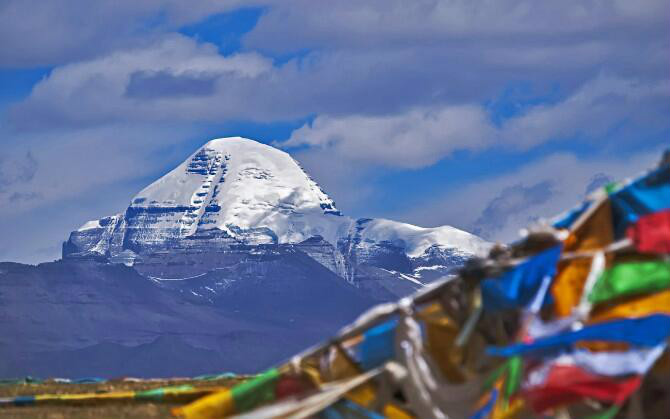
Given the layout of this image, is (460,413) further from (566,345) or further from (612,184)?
(612,184)

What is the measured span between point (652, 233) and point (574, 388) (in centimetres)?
391

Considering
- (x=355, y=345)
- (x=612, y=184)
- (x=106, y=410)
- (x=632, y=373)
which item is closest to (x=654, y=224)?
(x=612, y=184)

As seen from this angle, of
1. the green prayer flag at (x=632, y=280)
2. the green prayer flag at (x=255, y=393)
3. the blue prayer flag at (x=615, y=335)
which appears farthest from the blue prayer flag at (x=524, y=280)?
the green prayer flag at (x=255, y=393)

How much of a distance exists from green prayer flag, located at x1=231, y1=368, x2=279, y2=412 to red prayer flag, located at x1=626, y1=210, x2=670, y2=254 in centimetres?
759

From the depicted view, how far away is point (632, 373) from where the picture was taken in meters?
25.6

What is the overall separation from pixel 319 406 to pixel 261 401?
175 centimetres

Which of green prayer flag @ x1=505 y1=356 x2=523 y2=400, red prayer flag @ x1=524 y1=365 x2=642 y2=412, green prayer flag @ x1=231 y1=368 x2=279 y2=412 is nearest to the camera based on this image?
red prayer flag @ x1=524 y1=365 x2=642 y2=412

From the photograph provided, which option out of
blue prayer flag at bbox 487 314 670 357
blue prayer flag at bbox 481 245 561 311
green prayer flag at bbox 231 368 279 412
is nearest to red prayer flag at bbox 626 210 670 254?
blue prayer flag at bbox 481 245 561 311

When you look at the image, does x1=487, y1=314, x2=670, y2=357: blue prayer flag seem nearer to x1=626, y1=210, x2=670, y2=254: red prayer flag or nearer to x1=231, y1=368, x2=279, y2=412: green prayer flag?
x1=626, y1=210, x2=670, y2=254: red prayer flag

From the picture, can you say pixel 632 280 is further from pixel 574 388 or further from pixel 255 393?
pixel 255 393

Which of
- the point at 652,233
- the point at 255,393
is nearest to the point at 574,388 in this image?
the point at 652,233

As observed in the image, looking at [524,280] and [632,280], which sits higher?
[524,280]

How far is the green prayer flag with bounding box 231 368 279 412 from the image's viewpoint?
31266mm

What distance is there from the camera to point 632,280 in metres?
A: 28.0
